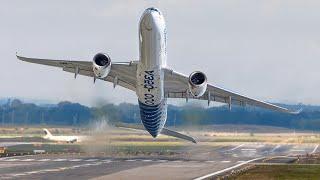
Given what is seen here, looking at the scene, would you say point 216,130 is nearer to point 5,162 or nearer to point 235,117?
point 235,117

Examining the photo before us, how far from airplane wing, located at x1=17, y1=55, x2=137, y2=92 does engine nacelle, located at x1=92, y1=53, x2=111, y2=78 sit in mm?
1350

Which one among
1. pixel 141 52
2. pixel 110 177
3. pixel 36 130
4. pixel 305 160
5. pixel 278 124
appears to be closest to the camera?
pixel 141 52

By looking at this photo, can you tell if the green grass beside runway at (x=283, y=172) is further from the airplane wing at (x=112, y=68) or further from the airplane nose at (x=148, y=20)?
the airplane nose at (x=148, y=20)

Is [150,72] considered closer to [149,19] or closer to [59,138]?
[149,19]

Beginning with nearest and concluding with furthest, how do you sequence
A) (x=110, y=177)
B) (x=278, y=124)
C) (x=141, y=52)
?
(x=141, y=52)
(x=110, y=177)
(x=278, y=124)

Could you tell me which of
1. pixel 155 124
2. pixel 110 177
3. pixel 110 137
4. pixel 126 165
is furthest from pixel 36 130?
pixel 155 124

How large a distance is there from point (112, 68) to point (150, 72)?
3.68 meters

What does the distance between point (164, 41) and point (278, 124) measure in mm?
128050

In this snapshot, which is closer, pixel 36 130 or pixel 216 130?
pixel 216 130

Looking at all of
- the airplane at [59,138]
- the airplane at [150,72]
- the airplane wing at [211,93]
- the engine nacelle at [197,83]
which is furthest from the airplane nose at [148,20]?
the airplane at [59,138]

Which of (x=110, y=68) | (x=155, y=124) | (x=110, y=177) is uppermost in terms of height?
(x=110, y=68)

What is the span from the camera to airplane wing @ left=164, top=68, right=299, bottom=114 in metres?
44.7

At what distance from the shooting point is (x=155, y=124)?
161ft

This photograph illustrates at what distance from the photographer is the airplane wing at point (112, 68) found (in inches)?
1719
